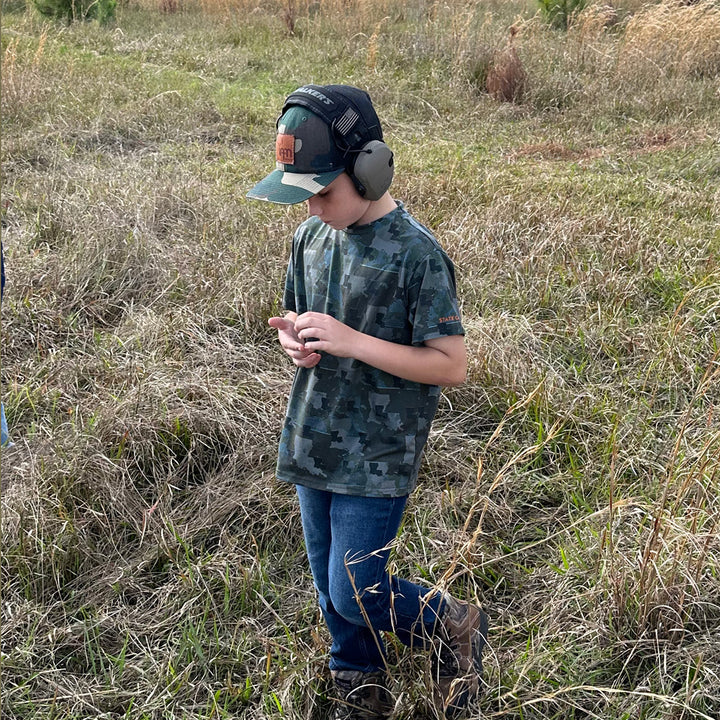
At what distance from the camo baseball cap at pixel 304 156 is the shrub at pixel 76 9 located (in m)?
10.6

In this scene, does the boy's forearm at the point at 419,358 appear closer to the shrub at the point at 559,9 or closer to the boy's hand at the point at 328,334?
the boy's hand at the point at 328,334

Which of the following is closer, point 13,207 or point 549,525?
point 549,525

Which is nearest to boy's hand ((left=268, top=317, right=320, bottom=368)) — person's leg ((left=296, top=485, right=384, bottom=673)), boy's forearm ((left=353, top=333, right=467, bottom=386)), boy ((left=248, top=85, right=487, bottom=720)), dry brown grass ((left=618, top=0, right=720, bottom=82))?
boy ((left=248, top=85, right=487, bottom=720))

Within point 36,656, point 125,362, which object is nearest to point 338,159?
point 36,656

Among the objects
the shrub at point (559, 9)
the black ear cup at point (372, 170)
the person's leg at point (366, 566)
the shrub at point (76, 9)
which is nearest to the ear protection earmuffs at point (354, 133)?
the black ear cup at point (372, 170)

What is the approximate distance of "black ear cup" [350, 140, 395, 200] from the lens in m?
1.56

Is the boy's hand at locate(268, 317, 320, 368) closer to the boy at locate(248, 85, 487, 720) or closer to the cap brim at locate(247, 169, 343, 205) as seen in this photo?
the boy at locate(248, 85, 487, 720)

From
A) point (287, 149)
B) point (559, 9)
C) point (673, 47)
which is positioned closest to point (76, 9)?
point (559, 9)

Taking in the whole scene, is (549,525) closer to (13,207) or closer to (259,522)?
(259,522)

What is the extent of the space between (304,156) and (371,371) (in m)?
0.45

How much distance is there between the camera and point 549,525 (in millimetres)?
2578

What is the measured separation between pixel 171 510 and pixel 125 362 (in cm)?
83

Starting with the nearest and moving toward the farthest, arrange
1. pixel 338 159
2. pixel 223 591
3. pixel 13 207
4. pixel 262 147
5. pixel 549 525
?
1. pixel 338 159
2. pixel 223 591
3. pixel 549 525
4. pixel 13 207
5. pixel 262 147

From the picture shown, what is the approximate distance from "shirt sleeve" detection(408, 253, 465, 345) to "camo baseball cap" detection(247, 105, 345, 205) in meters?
0.26
